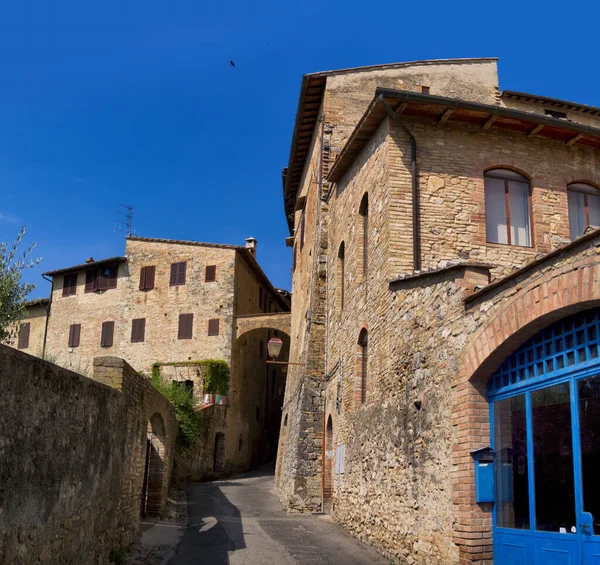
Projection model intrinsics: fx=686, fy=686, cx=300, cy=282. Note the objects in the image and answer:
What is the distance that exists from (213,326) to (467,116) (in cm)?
1944

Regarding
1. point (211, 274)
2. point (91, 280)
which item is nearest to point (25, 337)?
point (91, 280)

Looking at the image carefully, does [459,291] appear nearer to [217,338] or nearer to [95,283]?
[217,338]

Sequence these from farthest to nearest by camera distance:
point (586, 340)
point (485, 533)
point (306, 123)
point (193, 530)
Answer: point (306, 123) < point (193, 530) < point (485, 533) < point (586, 340)

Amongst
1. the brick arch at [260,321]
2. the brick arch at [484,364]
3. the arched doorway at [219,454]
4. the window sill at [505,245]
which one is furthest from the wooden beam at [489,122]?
the arched doorway at [219,454]

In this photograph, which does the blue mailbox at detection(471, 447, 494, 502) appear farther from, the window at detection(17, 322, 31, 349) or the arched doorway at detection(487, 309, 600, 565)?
the window at detection(17, 322, 31, 349)

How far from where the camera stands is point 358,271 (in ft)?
43.8

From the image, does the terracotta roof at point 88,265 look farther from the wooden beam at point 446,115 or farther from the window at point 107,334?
the wooden beam at point 446,115

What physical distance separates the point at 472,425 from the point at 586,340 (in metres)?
1.90

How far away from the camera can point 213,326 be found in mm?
29859

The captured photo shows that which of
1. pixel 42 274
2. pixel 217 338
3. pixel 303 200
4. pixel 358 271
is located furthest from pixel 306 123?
pixel 42 274

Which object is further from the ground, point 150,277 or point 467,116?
point 150,277

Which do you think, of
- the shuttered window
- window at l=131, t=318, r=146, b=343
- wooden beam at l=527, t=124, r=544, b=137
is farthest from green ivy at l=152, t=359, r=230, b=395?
wooden beam at l=527, t=124, r=544, b=137

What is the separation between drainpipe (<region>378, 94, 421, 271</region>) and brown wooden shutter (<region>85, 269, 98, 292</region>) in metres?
23.6

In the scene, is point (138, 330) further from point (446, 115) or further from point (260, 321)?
point (446, 115)
